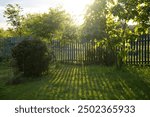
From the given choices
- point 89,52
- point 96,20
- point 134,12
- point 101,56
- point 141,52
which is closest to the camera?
point 134,12

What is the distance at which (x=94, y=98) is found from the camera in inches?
365

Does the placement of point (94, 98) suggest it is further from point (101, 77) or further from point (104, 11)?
point (104, 11)

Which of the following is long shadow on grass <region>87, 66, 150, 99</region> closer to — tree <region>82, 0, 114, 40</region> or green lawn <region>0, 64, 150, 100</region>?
green lawn <region>0, 64, 150, 100</region>

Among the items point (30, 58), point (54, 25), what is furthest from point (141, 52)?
point (30, 58)

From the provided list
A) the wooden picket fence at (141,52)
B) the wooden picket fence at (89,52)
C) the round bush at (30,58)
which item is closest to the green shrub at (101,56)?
the wooden picket fence at (89,52)

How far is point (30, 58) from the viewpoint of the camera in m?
13.8

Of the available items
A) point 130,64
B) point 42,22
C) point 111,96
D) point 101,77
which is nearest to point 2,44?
point 42,22

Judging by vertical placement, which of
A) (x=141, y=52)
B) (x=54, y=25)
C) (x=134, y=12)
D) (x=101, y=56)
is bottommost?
(x=101, y=56)

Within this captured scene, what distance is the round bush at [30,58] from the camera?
1387 centimetres

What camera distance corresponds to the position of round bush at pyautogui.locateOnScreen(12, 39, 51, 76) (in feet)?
45.5

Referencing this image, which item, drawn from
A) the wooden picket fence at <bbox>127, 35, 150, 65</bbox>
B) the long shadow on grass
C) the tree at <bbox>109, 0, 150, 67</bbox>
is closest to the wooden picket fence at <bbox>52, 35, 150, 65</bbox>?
the wooden picket fence at <bbox>127, 35, 150, 65</bbox>

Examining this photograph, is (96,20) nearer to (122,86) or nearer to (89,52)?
(89,52)

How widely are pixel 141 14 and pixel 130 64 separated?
24.0 ft

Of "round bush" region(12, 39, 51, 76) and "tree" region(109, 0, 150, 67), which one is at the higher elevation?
"tree" region(109, 0, 150, 67)
